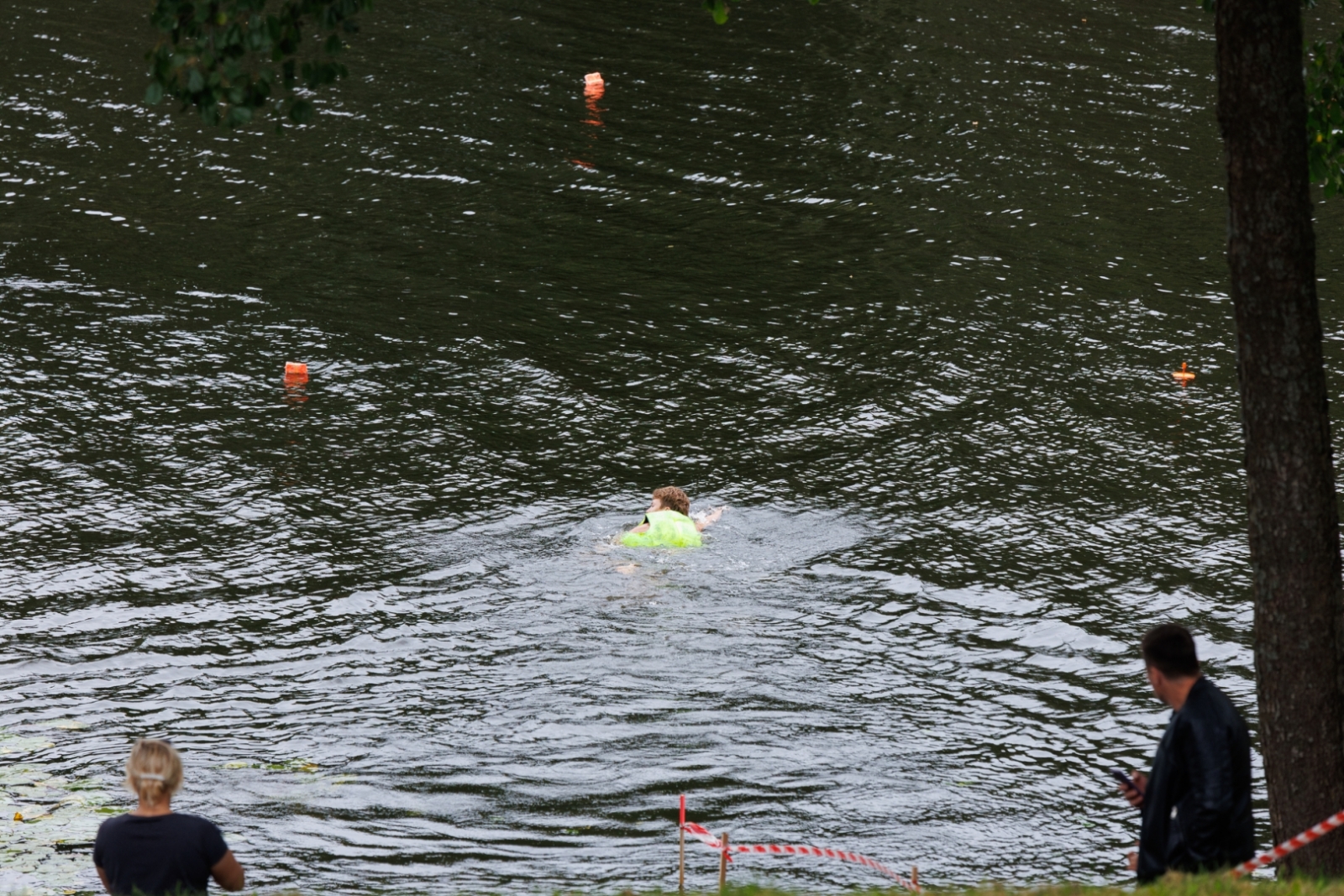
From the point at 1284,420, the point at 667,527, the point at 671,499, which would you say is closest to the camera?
the point at 1284,420

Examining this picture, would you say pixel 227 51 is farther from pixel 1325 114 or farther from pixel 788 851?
pixel 1325 114

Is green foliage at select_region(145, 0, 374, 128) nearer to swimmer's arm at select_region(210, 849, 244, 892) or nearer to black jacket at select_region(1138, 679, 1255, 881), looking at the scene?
swimmer's arm at select_region(210, 849, 244, 892)

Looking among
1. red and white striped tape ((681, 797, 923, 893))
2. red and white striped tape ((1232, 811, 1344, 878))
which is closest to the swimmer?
red and white striped tape ((681, 797, 923, 893))

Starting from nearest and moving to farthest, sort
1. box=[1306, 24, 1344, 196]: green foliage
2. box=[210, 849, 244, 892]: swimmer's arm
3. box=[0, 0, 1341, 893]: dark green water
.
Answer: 1. box=[210, 849, 244, 892]: swimmer's arm
2. box=[1306, 24, 1344, 196]: green foliage
3. box=[0, 0, 1341, 893]: dark green water

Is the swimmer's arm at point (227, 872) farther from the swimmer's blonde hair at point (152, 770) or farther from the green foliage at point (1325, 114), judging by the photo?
the green foliage at point (1325, 114)

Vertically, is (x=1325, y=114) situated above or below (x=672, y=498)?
above

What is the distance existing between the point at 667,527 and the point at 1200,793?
30.9 feet

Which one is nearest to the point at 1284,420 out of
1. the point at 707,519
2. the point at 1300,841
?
the point at 1300,841

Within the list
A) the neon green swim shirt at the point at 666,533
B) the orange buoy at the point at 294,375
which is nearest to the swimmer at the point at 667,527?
the neon green swim shirt at the point at 666,533

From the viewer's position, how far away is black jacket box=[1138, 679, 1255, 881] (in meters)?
7.12

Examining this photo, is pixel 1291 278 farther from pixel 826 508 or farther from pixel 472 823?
pixel 826 508

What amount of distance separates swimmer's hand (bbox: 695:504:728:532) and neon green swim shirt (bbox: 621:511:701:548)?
2.34 feet

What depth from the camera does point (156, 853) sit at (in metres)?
7.41

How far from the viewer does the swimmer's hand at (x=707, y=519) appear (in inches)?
675
